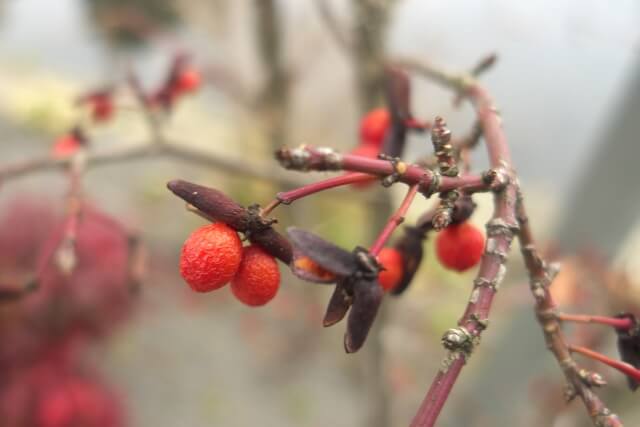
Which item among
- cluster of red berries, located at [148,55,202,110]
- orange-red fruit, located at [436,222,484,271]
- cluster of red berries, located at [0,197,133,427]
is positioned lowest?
cluster of red berries, located at [0,197,133,427]

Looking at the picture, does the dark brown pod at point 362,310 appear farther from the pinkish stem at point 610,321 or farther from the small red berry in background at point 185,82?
the small red berry in background at point 185,82

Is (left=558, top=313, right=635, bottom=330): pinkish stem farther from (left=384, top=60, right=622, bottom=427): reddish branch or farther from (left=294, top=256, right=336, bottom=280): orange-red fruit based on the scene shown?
(left=294, top=256, right=336, bottom=280): orange-red fruit

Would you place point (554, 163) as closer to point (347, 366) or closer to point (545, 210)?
point (545, 210)

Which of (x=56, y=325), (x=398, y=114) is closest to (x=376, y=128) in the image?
(x=398, y=114)

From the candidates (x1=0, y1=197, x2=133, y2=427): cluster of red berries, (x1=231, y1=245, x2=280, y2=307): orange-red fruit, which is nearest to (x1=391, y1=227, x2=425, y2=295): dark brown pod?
(x1=231, y1=245, x2=280, y2=307): orange-red fruit

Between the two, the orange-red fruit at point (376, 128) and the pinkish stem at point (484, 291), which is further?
the orange-red fruit at point (376, 128)

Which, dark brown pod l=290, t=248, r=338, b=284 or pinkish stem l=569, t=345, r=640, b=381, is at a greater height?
pinkish stem l=569, t=345, r=640, b=381

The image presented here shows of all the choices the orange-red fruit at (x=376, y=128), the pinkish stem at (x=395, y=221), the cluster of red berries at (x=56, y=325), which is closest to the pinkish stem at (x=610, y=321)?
the pinkish stem at (x=395, y=221)

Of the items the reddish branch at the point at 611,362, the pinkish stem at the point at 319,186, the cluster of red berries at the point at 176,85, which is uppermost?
the cluster of red berries at the point at 176,85
